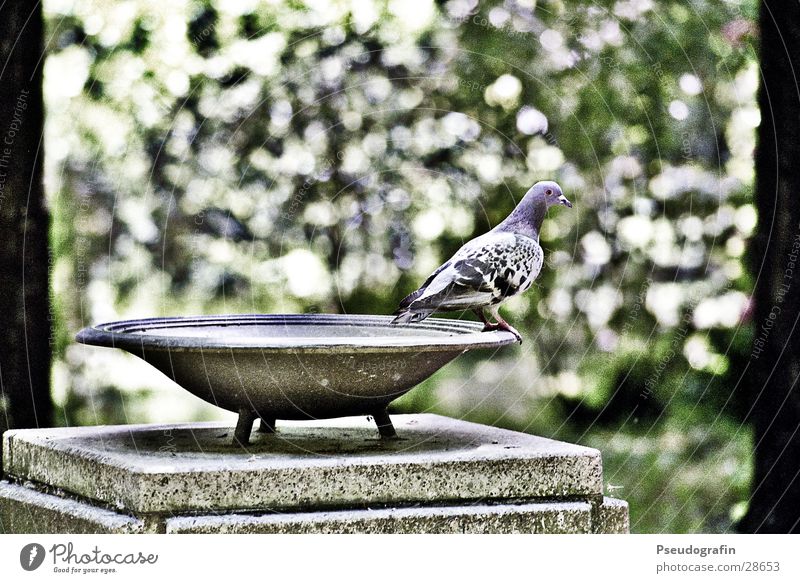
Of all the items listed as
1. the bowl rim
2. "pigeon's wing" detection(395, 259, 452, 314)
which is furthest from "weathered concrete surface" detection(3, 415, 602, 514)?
"pigeon's wing" detection(395, 259, 452, 314)

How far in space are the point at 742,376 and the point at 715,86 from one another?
1415 millimetres

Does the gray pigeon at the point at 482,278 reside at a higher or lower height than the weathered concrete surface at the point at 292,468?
higher

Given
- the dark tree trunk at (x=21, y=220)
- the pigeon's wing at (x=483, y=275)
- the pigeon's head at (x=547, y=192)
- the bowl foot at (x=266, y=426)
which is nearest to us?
the pigeon's wing at (x=483, y=275)

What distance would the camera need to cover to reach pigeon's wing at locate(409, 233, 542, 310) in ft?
11.7

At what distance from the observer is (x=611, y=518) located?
3.64 metres

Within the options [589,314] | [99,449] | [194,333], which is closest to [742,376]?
[589,314]

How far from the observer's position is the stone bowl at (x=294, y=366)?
3299 millimetres

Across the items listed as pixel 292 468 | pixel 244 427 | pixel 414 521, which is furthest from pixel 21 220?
pixel 414 521

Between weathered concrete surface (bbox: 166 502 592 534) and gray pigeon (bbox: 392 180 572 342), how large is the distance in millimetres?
594

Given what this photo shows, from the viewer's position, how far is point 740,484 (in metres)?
5.05

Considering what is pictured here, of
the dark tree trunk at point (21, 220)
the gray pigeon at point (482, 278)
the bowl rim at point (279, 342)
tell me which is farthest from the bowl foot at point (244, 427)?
the dark tree trunk at point (21, 220)

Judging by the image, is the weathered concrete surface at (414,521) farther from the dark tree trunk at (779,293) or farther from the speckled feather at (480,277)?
the dark tree trunk at (779,293)

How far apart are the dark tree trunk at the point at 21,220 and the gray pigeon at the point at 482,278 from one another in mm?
1839

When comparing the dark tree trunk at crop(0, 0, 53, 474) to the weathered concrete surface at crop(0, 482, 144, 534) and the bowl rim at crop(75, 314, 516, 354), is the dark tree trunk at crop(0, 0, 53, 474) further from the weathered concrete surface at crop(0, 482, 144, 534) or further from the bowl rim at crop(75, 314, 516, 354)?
the bowl rim at crop(75, 314, 516, 354)
